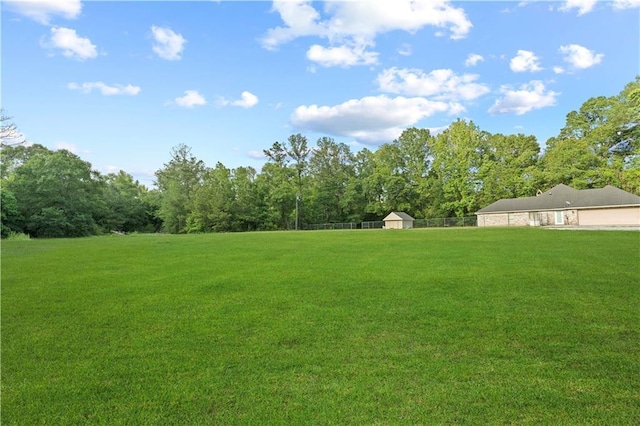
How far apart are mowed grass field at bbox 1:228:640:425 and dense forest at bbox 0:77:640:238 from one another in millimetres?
32179

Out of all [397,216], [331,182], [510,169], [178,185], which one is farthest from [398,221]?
[178,185]

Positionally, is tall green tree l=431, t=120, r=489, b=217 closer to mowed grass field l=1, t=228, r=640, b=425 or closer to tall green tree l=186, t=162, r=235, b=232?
tall green tree l=186, t=162, r=235, b=232

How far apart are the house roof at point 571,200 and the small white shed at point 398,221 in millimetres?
11920

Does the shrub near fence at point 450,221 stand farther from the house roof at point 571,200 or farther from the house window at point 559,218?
the house window at point 559,218

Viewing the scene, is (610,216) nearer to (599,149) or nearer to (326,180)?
(599,149)

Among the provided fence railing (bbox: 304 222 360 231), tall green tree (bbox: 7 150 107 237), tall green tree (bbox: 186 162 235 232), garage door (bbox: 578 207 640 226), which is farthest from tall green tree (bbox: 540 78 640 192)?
tall green tree (bbox: 7 150 107 237)

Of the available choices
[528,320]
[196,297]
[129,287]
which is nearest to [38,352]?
[196,297]

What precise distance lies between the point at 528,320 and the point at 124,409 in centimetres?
531

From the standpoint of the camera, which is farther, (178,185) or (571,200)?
(178,185)

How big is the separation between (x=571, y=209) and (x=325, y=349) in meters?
40.8

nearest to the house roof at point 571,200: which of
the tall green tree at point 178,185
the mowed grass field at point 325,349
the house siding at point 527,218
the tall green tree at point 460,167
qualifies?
the house siding at point 527,218

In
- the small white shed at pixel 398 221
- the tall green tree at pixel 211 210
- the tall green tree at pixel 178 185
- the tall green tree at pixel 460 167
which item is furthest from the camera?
the tall green tree at pixel 178 185

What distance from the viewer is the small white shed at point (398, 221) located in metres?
52.8

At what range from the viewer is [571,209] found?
120 feet
